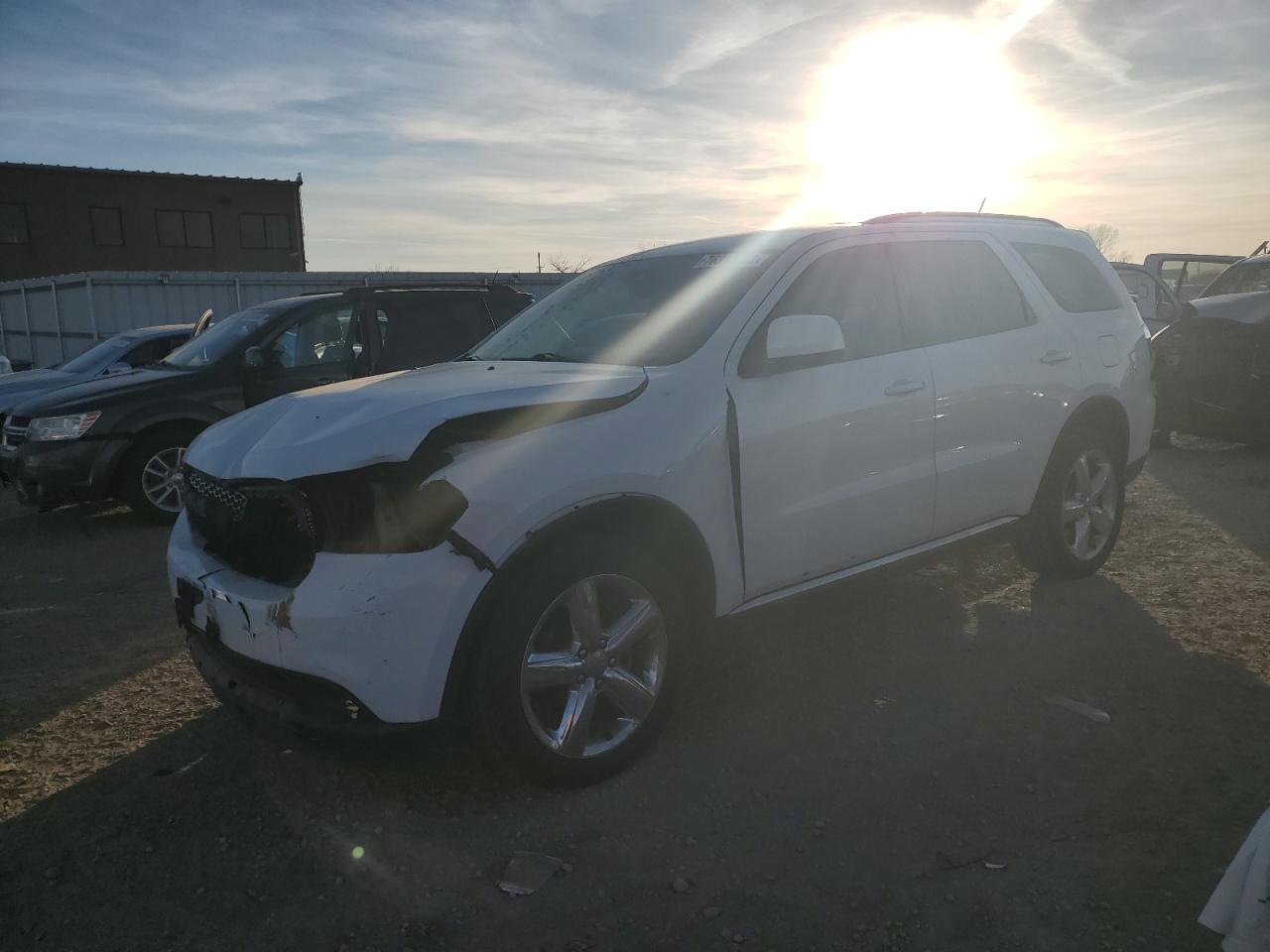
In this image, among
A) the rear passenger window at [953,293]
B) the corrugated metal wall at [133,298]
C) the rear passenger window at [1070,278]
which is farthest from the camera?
the corrugated metal wall at [133,298]

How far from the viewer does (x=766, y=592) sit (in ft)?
11.7

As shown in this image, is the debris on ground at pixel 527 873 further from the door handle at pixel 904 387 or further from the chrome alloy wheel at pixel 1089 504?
the chrome alloy wheel at pixel 1089 504

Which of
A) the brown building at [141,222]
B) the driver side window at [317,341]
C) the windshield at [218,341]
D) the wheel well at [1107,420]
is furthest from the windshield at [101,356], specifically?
the brown building at [141,222]

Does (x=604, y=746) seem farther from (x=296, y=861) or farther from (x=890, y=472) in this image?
(x=890, y=472)

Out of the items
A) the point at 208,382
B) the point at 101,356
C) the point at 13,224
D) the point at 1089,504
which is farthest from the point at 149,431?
the point at 13,224

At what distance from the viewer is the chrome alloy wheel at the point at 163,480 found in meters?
7.53

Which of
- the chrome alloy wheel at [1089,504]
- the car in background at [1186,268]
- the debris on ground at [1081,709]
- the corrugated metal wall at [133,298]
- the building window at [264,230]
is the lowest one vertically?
the debris on ground at [1081,709]

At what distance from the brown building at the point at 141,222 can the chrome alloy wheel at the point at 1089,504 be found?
36958 millimetres

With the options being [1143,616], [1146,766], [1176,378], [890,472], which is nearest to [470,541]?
[890,472]

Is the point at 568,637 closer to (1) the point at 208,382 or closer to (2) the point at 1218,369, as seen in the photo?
Answer: (1) the point at 208,382

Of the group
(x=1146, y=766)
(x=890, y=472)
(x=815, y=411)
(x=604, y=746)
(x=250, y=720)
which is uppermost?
(x=815, y=411)

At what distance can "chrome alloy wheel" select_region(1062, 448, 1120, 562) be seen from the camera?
16.4ft

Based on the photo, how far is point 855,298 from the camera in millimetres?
3984

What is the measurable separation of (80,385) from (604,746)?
6477 millimetres
